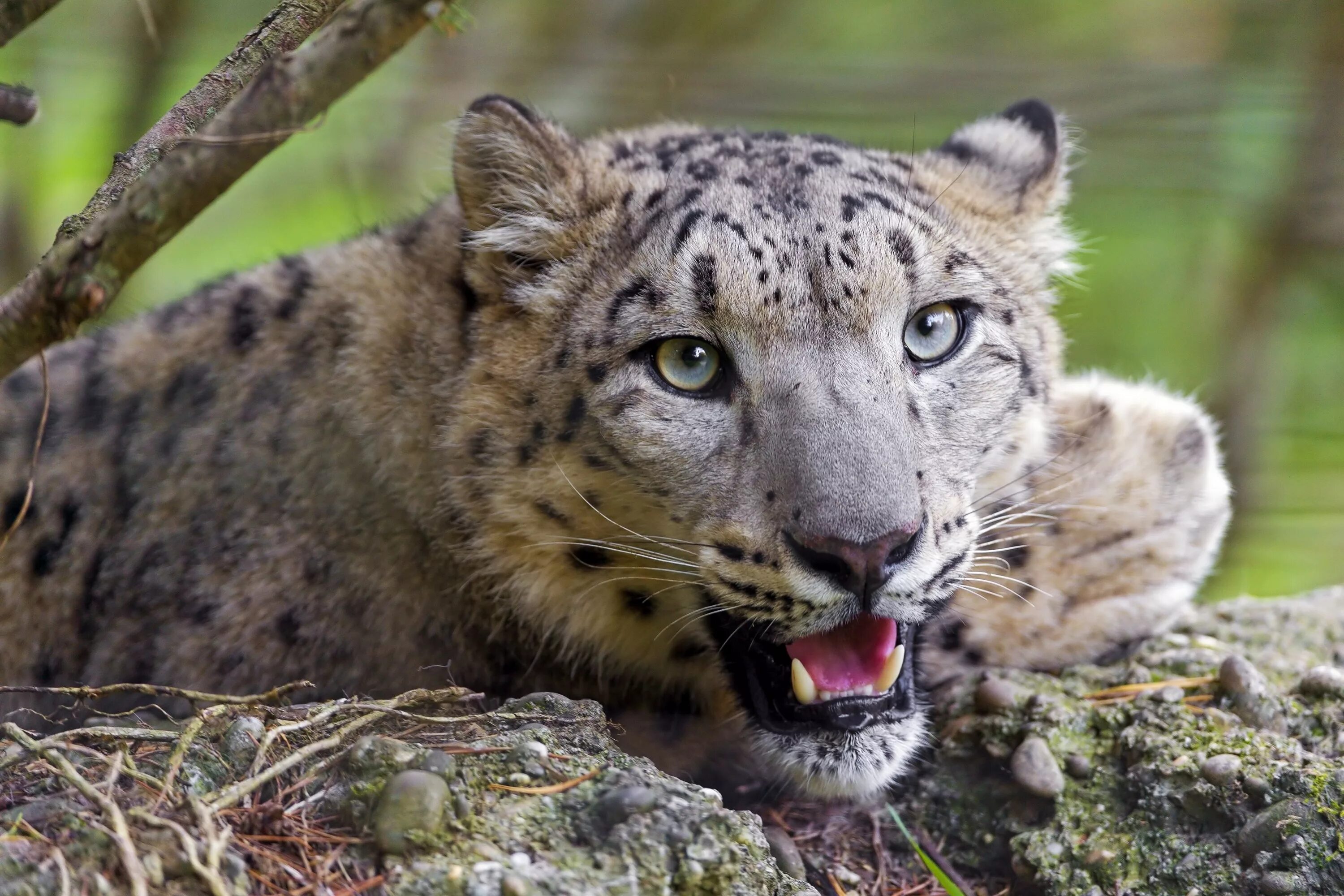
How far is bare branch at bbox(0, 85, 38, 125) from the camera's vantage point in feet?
11.5

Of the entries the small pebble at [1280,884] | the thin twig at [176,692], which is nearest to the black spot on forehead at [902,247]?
the small pebble at [1280,884]

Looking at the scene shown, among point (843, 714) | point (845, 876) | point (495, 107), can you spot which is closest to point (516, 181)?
point (495, 107)

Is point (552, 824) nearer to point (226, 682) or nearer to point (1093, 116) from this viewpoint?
point (226, 682)

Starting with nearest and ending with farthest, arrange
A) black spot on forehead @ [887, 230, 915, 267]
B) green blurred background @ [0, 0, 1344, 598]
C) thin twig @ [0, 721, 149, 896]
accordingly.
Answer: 1. thin twig @ [0, 721, 149, 896]
2. black spot on forehead @ [887, 230, 915, 267]
3. green blurred background @ [0, 0, 1344, 598]

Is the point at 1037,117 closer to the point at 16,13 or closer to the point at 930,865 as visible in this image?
the point at 930,865

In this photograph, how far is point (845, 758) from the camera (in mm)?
4055

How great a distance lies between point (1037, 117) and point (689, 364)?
2.19 m

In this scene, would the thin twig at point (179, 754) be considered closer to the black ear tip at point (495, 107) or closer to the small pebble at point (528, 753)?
the small pebble at point (528, 753)

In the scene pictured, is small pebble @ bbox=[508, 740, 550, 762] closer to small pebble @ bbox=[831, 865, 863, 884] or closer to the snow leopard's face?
the snow leopard's face

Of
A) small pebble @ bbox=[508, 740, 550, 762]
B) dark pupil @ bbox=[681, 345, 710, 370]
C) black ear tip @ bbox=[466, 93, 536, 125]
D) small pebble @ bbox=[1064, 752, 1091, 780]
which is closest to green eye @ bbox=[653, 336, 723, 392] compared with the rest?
dark pupil @ bbox=[681, 345, 710, 370]

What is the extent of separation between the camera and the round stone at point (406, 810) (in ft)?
10.2

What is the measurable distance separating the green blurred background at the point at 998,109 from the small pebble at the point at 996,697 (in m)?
5.37

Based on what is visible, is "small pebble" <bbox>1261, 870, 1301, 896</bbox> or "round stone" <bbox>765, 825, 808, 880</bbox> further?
"round stone" <bbox>765, 825, 808, 880</bbox>

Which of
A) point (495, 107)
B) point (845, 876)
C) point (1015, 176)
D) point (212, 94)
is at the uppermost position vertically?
point (1015, 176)
